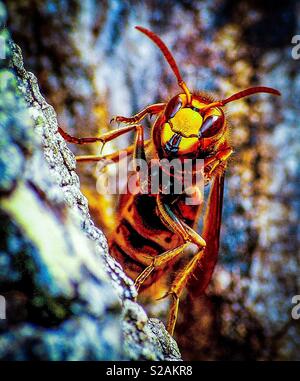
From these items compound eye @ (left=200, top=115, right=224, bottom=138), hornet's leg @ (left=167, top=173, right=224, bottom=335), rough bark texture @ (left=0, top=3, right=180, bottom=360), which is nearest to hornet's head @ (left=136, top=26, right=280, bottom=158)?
compound eye @ (left=200, top=115, right=224, bottom=138)

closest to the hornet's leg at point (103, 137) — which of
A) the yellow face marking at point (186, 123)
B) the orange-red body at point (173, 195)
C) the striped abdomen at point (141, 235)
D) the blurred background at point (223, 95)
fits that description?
the orange-red body at point (173, 195)

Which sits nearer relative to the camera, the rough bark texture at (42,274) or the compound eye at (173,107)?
the rough bark texture at (42,274)

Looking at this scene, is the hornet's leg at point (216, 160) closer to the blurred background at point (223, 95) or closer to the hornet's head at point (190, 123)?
the hornet's head at point (190, 123)

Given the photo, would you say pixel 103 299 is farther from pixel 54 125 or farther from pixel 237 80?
pixel 237 80

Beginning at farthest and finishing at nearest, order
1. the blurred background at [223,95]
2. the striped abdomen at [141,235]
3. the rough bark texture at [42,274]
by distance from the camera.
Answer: the blurred background at [223,95]
the striped abdomen at [141,235]
the rough bark texture at [42,274]

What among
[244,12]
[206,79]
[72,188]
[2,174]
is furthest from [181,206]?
[244,12]

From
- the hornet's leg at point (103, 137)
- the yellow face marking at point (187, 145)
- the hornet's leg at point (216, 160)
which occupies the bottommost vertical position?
the hornet's leg at point (216, 160)
